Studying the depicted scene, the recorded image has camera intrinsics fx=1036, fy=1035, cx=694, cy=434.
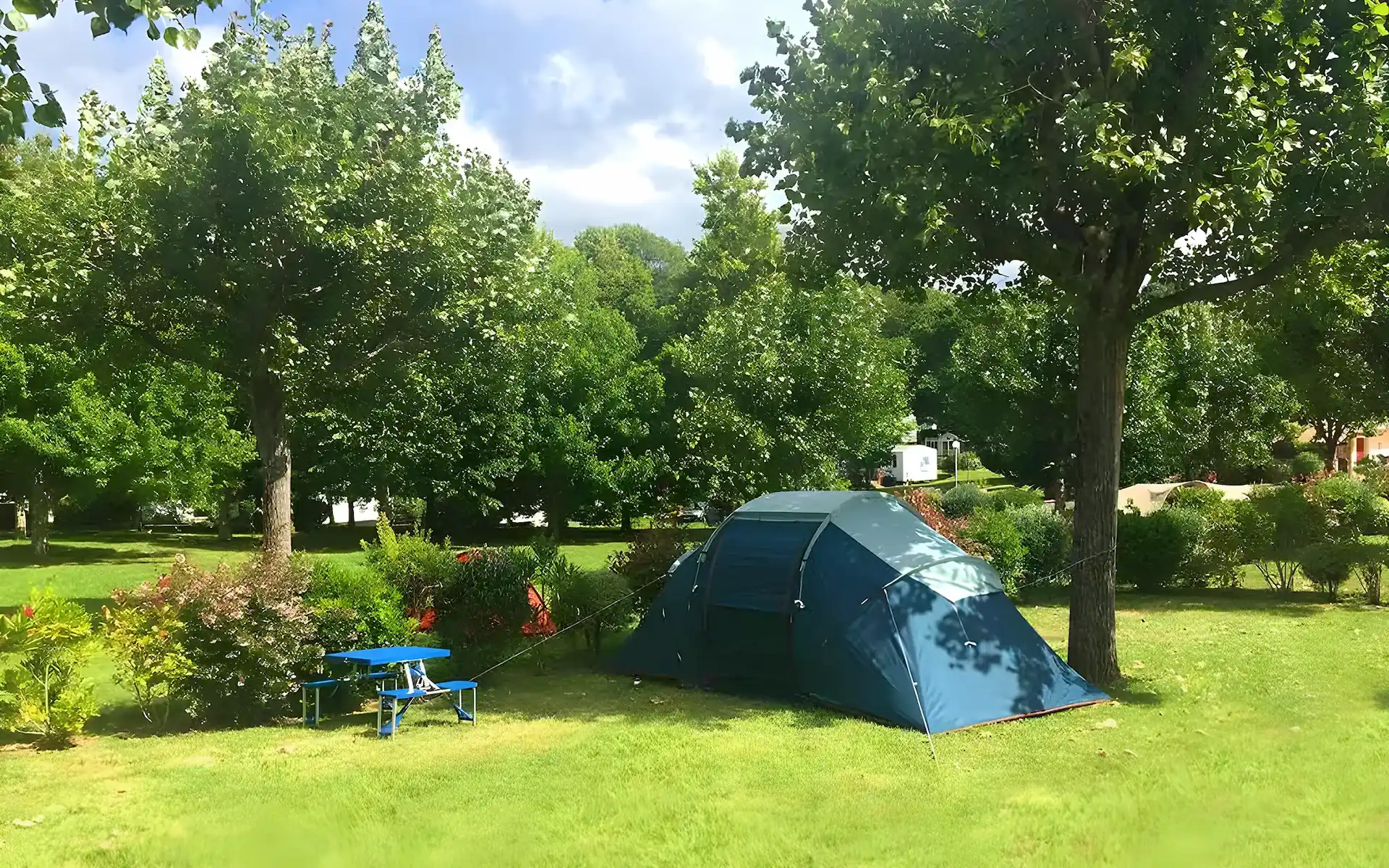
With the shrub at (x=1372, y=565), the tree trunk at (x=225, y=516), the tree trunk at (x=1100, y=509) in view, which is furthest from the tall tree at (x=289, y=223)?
the tree trunk at (x=225, y=516)

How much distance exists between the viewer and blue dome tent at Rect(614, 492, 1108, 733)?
9.90 metres

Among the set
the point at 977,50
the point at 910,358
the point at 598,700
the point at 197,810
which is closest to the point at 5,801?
the point at 197,810

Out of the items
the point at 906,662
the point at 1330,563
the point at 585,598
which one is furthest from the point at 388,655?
the point at 1330,563

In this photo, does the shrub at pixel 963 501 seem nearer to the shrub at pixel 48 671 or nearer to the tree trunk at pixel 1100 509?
the tree trunk at pixel 1100 509

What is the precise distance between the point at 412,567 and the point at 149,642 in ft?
10.7

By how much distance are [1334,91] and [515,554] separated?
1052 cm

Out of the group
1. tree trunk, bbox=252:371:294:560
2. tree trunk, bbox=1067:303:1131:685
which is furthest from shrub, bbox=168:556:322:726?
tree trunk, bbox=1067:303:1131:685

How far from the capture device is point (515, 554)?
13422 millimetres

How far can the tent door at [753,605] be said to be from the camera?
10.9m

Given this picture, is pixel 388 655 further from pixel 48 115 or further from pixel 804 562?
pixel 48 115

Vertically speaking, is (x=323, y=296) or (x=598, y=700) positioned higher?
(x=323, y=296)

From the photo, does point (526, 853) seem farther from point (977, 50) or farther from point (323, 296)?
point (323, 296)

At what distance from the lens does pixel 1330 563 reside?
17.2 metres

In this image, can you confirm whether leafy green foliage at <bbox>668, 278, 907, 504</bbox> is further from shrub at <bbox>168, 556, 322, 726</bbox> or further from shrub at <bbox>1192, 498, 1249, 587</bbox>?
shrub at <bbox>168, 556, 322, 726</bbox>
